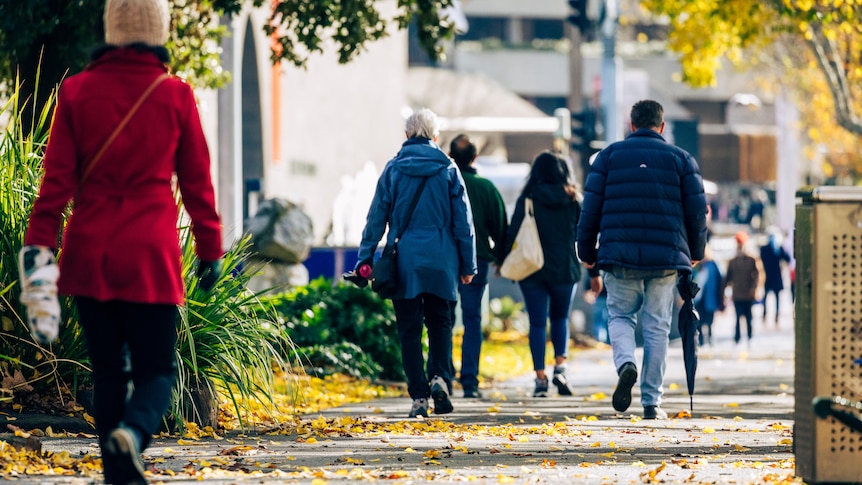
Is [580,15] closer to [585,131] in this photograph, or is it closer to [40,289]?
[585,131]

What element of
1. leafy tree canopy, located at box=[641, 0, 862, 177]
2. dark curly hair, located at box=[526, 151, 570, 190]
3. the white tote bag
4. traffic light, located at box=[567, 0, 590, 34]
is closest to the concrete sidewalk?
the white tote bag

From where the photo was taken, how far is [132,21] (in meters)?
5.47

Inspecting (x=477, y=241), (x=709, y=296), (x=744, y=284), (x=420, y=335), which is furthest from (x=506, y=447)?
(x=744, y=284)

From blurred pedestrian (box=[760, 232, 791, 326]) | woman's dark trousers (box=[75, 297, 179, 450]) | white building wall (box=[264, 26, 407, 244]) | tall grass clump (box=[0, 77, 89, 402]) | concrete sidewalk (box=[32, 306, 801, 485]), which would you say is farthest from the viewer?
white building wall (box=[264, 26, 407, 244])

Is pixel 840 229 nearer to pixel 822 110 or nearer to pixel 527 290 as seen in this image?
pixel 527 290

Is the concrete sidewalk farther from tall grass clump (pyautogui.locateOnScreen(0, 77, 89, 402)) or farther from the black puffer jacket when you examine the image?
the black puffer jacket

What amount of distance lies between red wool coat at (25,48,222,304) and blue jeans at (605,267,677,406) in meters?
4.00

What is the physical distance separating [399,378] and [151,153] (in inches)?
284

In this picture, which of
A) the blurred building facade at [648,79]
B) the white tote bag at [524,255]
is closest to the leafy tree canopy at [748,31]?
the white tote bag at [524,255]

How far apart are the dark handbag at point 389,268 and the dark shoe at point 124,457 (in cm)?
367

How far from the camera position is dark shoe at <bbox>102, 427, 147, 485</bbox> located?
5.19 metres

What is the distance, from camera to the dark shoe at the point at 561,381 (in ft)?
37.7

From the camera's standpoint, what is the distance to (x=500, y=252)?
11.1 metres

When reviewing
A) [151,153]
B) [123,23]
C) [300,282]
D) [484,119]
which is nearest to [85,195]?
[151,153]
